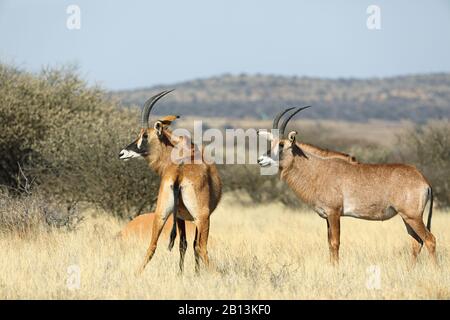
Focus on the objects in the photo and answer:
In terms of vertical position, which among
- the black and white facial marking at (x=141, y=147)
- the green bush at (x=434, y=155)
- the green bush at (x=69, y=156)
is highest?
the black and white facial marking at (x=141, y=147)

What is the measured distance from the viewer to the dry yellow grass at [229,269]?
774 centimetres

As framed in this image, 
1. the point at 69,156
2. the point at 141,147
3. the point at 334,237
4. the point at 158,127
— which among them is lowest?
the point at 334,237

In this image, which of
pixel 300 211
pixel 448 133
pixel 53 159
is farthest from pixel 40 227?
pixel 448 133

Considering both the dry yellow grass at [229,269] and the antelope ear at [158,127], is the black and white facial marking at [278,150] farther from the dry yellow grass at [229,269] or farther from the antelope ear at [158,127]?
the antelope ear at [158,127]

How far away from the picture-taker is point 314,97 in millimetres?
111250

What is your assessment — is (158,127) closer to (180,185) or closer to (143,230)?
(180,185)

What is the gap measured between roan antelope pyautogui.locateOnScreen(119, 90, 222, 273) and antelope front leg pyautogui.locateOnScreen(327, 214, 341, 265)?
1747 mm

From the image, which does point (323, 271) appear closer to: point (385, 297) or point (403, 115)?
point (385, 297)

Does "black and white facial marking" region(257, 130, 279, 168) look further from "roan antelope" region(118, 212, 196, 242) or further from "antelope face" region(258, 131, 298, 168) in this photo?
"roan antelope" region(118, 212, 196, 242)

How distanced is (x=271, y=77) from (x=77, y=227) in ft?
379

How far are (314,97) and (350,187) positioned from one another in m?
102

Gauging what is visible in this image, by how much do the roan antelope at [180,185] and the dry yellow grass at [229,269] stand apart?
408 mm

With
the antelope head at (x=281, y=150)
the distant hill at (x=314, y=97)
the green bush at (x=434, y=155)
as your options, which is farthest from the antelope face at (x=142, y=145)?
the distant hill at (x=314, y=97)

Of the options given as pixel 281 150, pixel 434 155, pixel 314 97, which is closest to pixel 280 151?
pixel 281 150
